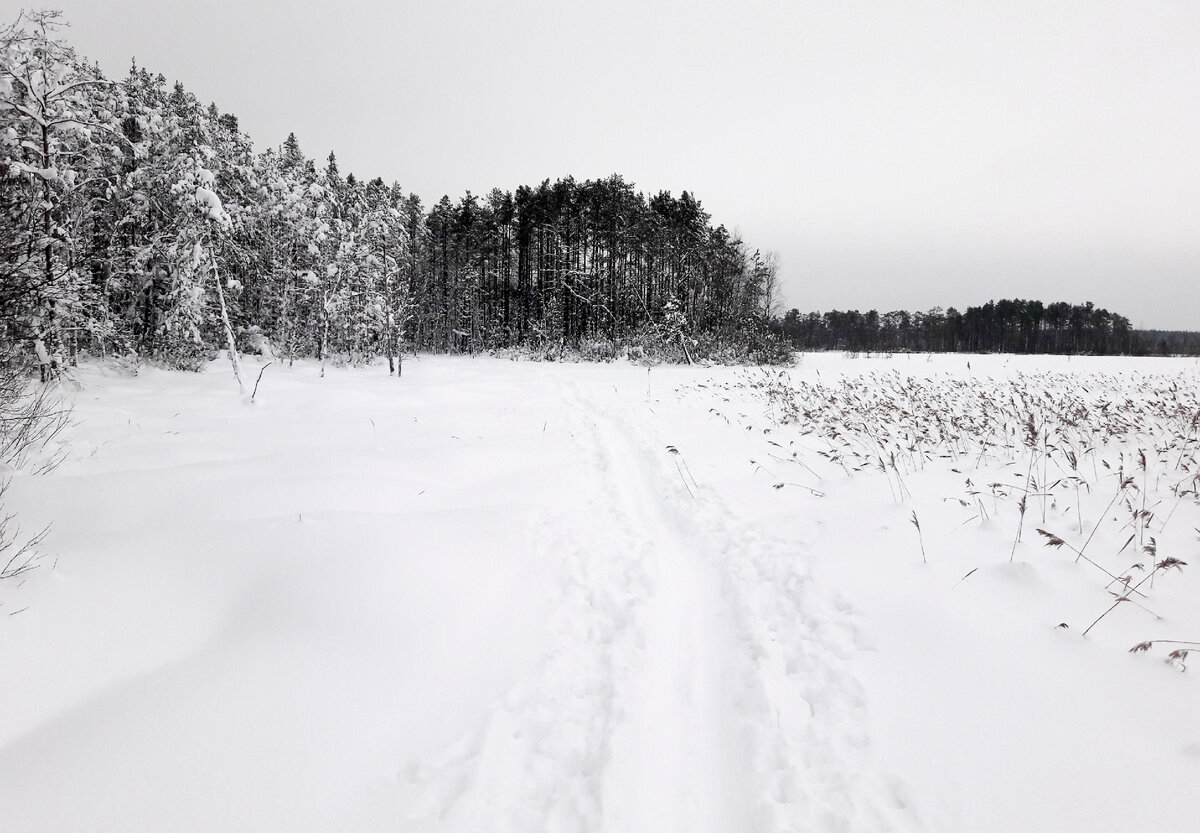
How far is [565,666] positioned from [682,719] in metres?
0.85

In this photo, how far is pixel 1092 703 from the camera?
2.45m

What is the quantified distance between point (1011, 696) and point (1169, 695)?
2.29ft

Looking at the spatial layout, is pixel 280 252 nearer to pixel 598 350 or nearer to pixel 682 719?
pixel 598 350

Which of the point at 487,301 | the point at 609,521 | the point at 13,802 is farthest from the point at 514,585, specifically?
the point at 487,301

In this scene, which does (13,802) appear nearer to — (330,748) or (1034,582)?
(330,748)

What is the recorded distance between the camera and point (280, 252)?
2545 cm

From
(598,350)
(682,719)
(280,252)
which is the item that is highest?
(280,252)

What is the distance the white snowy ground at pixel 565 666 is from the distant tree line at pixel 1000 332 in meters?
67.6

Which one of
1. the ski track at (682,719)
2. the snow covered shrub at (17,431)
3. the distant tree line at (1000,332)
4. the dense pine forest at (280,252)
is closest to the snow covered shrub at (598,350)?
the dense pine forest at (280,252)

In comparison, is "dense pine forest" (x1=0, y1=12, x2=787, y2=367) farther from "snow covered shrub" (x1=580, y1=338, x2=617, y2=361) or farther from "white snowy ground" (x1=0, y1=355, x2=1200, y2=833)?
"white snowy ground" (x1=0, y1=355, x2=1200, y2=833)

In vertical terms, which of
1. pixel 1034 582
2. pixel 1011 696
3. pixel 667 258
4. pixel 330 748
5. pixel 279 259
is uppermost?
pixel 667 258

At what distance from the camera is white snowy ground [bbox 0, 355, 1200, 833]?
85.1 inches

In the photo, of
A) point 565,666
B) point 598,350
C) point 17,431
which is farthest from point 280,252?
point 565,666

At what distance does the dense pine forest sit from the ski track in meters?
7.56
